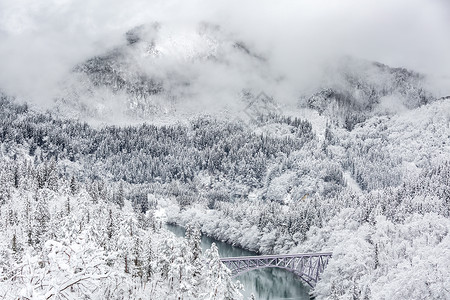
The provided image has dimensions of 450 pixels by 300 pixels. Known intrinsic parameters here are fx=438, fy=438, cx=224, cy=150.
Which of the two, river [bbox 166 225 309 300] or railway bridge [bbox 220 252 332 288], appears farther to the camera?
railway bridge [bbox 220 252 332 288]

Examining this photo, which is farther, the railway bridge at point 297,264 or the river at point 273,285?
the railway bridge at point 297,264

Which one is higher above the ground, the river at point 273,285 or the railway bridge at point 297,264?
the railway bridge at point 297,264

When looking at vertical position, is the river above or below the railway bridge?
below

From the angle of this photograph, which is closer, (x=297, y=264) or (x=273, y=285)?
(x=273, y=285)

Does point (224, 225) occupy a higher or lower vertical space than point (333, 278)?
lower

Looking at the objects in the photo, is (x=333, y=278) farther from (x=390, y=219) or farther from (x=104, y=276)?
(x=104, y=276)

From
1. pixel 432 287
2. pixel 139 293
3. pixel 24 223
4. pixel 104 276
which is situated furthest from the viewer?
pixel 24 223

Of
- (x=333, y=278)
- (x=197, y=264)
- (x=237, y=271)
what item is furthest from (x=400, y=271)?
(x=197, y=264)

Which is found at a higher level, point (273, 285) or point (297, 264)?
point (297, 264)
